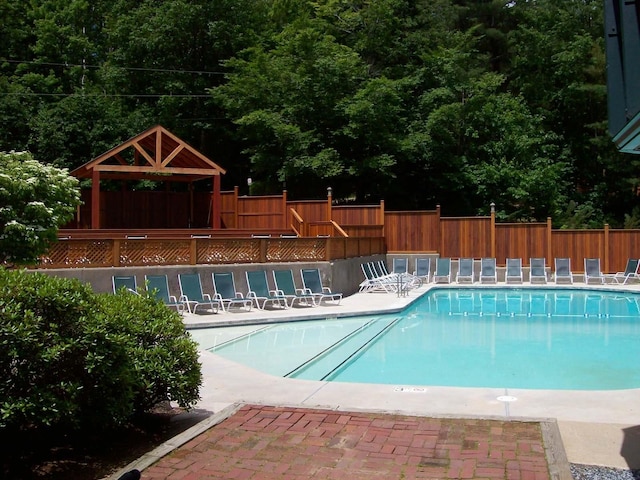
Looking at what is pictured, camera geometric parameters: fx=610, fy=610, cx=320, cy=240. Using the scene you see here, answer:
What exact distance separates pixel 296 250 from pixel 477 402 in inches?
398

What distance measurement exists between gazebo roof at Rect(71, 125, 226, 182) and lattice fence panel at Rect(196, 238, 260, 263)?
726cm

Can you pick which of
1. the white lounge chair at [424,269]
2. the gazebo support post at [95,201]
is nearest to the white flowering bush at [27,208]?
the gazebo support post at [95,201]

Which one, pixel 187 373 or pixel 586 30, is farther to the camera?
pixel 586 30

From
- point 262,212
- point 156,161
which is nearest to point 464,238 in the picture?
point 262,212

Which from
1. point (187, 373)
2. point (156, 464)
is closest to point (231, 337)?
point (187, 373)

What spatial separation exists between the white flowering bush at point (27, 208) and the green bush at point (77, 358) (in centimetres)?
468

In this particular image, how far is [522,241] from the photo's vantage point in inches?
864

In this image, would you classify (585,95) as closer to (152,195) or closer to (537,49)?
(537,49)

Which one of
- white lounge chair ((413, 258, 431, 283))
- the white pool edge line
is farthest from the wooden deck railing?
white lounge chair ((413, 258, 431, 283))

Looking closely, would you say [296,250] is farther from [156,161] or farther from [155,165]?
[156,161]

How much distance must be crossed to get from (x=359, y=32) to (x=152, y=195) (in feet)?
42.2

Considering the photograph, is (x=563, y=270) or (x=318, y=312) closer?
(x=318, y=312)

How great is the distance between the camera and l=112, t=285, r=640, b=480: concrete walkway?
4309 millimetres

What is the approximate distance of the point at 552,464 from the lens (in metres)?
4.12
